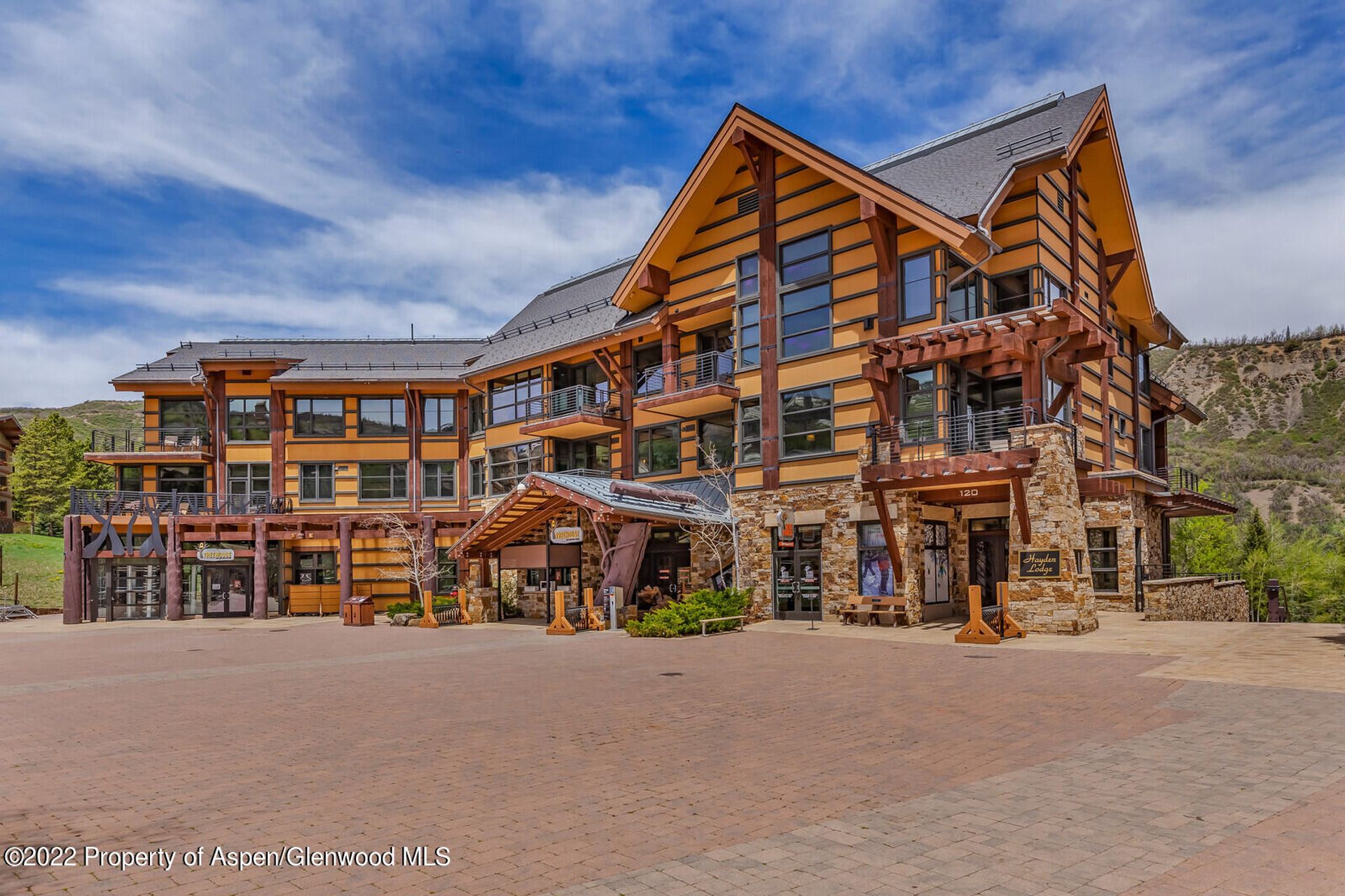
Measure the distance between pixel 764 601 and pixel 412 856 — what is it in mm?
20836

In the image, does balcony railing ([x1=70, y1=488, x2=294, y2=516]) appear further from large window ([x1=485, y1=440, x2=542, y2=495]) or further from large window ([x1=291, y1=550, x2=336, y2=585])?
large window ([x1=485, y1=440, x2=542, y2=495])

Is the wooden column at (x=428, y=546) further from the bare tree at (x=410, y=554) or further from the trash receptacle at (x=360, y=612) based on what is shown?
the trash receptacle at (x=360, y=612)

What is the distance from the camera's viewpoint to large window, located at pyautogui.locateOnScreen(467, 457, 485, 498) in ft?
133

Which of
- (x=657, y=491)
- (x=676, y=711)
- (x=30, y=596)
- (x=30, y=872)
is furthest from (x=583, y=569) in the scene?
(x=30, y=596)

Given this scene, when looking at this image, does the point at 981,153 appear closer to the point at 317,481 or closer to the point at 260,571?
the point at 317,481

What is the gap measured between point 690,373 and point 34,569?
47536mm

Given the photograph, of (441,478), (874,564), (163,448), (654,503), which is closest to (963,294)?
(874,564)

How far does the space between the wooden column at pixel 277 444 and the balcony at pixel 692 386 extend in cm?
1920

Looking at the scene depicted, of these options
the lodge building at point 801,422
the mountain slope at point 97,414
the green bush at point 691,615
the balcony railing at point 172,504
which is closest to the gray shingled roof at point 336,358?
the lodge building at point 801,422

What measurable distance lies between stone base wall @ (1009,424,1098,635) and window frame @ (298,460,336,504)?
30.6 metres

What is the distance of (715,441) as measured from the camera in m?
29.0

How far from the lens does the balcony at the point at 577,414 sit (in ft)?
102

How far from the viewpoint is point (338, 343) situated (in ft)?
145

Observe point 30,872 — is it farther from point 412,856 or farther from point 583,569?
point 583,569
